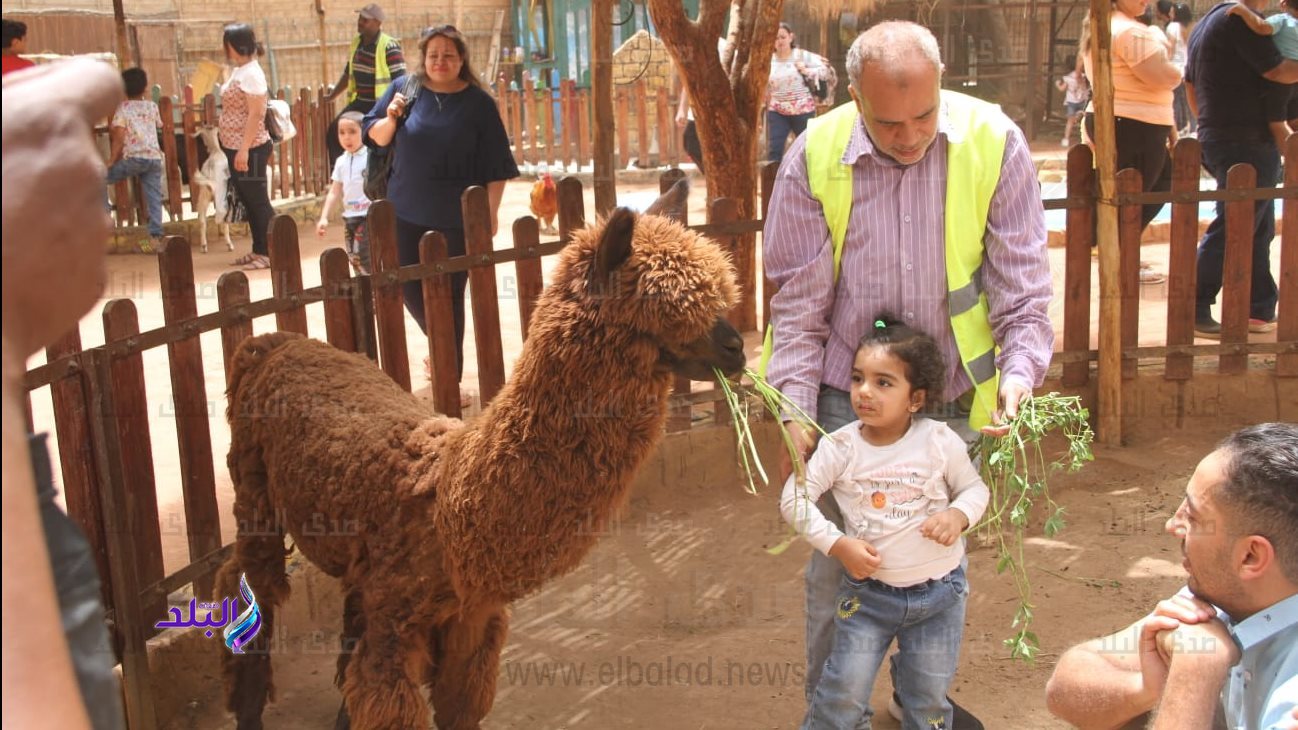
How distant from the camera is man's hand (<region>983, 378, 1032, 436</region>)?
3215 mm

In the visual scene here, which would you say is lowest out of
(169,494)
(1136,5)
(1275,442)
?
(169,494)

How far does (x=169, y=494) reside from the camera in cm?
631

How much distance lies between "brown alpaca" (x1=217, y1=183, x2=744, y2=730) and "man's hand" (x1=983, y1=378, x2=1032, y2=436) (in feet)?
2.39

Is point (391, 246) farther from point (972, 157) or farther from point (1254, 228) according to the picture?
point (1254, 228)

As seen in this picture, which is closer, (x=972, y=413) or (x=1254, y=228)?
(x=972, y=413)

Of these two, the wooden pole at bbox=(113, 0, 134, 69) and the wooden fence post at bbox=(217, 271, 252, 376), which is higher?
the wooden pole at bbox=(113, 0, 134, 69)

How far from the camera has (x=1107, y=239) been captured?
6.62m

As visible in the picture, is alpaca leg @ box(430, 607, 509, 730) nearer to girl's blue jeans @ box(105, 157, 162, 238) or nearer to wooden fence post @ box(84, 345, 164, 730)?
wooden fence post @ box(84, 345, 164, 730)

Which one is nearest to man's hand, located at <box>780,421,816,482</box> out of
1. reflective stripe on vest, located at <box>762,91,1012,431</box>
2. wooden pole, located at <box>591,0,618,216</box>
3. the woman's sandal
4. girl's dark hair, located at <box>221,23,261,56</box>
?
reflective stripe on vest, located at <box>762,91,1012,431</box>

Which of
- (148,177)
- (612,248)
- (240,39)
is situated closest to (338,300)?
(612,248)

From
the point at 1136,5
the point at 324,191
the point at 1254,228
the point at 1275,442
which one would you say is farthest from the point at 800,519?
the point at 324,191

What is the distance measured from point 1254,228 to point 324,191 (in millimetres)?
13284

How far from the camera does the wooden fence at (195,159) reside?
13.9 meters

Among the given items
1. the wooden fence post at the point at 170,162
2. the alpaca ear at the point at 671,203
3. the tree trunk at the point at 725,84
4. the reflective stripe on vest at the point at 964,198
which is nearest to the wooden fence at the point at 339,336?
the tree trunk at the point at 725,84
